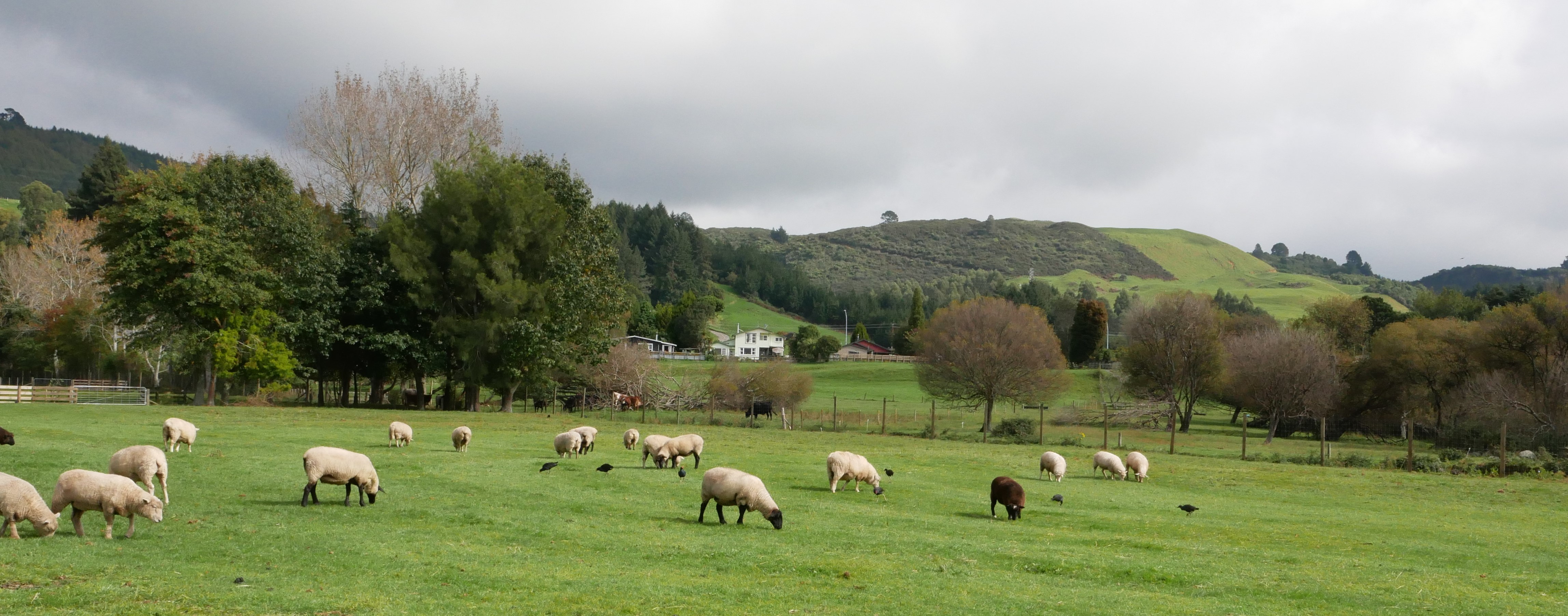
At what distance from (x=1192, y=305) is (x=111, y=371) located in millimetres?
81000

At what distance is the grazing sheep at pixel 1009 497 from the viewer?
58.4 ft

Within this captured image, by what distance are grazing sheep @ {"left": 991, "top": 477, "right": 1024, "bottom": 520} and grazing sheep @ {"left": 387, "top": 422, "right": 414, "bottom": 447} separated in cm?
1658

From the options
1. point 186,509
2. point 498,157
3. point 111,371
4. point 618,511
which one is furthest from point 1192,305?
point 111,371

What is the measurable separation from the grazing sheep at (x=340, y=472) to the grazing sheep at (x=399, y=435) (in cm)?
1037

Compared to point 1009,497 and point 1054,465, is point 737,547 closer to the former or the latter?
point 1009,497

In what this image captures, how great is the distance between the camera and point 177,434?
22.1 m

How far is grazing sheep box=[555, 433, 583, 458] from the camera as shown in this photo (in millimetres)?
25641

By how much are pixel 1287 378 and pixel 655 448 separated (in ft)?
158

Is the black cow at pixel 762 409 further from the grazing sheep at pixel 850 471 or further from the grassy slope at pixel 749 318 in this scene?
the grassy slope at pixel 749 318

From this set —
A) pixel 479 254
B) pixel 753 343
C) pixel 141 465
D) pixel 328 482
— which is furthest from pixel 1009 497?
pixel 753 343

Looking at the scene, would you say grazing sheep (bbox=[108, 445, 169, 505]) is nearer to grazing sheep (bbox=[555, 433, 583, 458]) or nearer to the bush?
grazing sheep (bbox=[555, 433, 583, 458])

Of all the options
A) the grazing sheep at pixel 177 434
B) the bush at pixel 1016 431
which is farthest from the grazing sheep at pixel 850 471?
the bush at pixel 1016 431

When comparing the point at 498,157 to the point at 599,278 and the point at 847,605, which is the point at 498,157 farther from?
the point at 847,605

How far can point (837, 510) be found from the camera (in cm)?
1770
